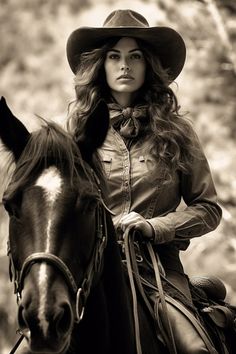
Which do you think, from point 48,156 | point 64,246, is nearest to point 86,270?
point 64,246

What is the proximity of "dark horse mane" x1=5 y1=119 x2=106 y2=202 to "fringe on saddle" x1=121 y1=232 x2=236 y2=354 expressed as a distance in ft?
2.11

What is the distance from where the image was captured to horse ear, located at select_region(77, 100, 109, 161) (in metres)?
4.16

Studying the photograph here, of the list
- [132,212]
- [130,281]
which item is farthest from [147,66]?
[130,281]

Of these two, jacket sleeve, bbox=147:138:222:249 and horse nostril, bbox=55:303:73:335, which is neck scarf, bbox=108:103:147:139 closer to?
jacket sleeve, bbox=147:138:222:249

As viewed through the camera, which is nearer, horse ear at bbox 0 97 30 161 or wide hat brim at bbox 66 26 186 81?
horse ear at bbox 0 97 30 161

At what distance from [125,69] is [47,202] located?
63.8 inches

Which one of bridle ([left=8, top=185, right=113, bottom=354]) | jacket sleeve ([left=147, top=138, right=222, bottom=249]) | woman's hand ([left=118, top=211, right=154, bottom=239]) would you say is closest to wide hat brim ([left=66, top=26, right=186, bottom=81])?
jacket sleeve ([left=147, top=138, right=222, bottom=249])

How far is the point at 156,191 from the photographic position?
5.00 m

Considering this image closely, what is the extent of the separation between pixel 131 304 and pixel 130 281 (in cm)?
11

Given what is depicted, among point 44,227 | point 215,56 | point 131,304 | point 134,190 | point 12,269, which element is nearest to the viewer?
point 44,227

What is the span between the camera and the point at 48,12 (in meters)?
19.5

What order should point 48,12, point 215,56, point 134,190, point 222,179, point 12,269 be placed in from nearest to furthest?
point 12,269, point 134,190, point 222,179, point 215,56, point 48,12

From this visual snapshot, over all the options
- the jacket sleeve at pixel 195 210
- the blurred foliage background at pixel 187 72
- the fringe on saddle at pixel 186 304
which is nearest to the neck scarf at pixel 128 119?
the jacket sleeve at pixel 195 210

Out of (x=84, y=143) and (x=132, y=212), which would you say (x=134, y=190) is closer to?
(x=132, y=212)
